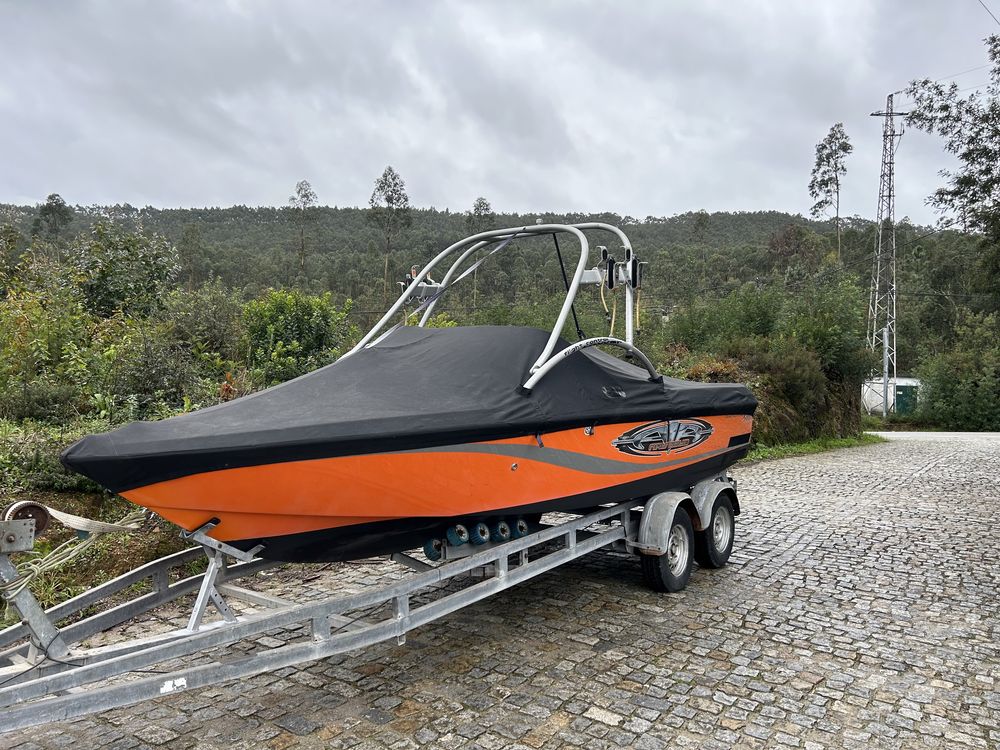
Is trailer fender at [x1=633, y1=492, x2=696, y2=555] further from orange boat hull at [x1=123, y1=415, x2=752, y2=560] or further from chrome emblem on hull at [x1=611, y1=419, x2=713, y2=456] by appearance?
orange boat hull at [x1=123, y1=415, x2=752, y2=560]

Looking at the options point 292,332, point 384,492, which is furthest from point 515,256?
point 384,492

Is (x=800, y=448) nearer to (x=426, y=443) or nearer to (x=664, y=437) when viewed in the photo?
(x=664, y=437)

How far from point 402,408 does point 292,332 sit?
27.2 feet

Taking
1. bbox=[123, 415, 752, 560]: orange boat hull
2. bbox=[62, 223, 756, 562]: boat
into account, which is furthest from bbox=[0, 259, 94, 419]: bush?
bbox=[123, 415, 752, 560]: orange boat hull

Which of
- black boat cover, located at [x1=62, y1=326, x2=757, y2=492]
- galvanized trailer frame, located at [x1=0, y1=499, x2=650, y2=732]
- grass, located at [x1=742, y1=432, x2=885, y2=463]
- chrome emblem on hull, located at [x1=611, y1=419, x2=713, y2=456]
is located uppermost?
black boat cover, located at [x1=62, y1=326, x2=757, y2=492]

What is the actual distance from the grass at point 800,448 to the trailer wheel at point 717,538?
7.93m

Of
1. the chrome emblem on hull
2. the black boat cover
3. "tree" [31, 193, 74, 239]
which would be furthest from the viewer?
"tree" [31, 193, 74, 239]

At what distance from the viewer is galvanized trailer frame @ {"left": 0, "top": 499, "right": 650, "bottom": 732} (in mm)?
2537

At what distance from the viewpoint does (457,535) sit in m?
4.00

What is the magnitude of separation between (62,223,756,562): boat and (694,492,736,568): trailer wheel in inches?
20.4

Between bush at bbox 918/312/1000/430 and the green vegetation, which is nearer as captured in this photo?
the green vegetation

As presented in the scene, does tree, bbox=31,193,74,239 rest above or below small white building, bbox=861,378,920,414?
above

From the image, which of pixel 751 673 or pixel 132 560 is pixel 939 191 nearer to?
pixel 751 673

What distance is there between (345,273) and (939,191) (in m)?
→ 36.0
